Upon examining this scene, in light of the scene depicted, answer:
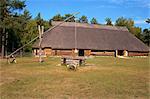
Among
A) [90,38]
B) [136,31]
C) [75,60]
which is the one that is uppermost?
[136,31]

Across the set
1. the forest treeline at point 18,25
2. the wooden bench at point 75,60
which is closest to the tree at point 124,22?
the forest treeline at point 18,25

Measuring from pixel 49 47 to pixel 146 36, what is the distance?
118 feet

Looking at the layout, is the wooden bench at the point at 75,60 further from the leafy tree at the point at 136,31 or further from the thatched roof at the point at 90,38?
the leafy tree at the point at 136,31

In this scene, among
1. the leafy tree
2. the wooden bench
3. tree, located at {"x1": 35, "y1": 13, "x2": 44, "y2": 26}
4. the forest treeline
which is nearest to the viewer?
the wooden bench

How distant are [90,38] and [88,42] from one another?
1791 mm

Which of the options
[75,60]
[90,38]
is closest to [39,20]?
[90,38]

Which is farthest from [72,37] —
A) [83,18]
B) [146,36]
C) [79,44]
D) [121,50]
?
[83,18]

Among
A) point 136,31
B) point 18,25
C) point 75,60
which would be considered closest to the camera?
point 75,60

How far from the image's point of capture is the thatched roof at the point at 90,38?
4928cm

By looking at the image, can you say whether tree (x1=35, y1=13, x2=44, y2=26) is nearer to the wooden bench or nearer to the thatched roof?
the thatched roof

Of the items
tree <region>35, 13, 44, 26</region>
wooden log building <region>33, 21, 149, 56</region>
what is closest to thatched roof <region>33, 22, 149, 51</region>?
wooden log building <region>33, 21, 149, 56</region>

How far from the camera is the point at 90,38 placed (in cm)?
5288

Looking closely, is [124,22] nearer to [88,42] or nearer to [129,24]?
[129,24]

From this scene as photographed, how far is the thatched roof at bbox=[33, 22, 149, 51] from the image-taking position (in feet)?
162
